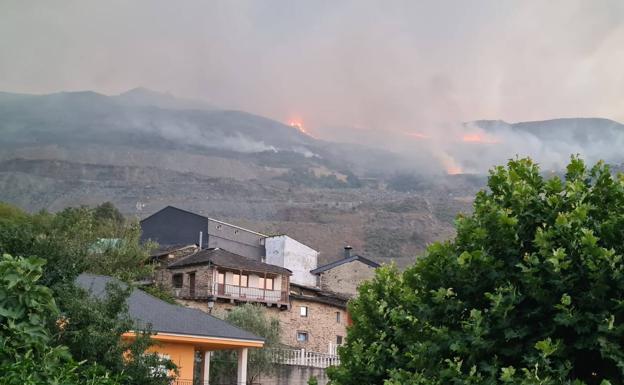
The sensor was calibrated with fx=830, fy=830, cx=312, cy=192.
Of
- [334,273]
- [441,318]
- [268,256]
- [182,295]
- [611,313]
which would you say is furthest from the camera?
[268,256]

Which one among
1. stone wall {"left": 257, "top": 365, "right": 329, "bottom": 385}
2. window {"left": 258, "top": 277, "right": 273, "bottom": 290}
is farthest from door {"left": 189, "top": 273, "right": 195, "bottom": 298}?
stone wall {"left": 257, "top": 365, "right": 329, "bottom": 385}

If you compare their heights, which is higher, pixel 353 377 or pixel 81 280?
pixel 81 280

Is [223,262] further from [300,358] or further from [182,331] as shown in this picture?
[182,331]

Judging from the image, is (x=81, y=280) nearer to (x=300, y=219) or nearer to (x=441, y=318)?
(x=441, y=318)

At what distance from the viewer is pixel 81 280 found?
26578mm

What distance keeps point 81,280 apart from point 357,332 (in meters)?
11.8

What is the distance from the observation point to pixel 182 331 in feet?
84.4

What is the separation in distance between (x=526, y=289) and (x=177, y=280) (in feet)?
161

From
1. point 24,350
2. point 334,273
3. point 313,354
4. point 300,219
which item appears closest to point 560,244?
point 24,350

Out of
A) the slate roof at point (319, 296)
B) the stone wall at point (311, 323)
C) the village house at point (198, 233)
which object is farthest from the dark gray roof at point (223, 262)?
the village house at point (198, 233)

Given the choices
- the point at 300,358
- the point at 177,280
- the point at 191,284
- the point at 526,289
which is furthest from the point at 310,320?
the point at 526,289

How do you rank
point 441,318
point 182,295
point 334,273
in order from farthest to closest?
1. point 334,273
2. point 182,295
3. point 441,318

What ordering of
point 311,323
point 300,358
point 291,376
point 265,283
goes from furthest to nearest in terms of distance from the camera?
point 265,283, point 311,323, point 300,358, point 291,376

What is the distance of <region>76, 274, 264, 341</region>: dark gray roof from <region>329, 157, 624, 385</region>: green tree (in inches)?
507
